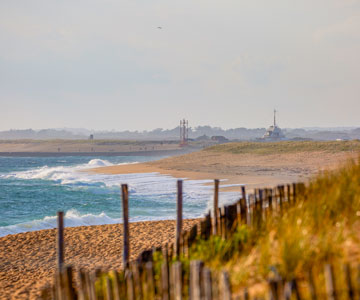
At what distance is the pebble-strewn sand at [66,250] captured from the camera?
39.5ft

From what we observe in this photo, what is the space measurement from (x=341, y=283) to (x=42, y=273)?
31.1 feet

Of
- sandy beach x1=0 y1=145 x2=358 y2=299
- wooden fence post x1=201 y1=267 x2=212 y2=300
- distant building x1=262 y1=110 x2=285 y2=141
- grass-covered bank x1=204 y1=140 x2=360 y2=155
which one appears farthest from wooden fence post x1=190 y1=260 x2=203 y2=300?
distant building x1=262 y1=110 x2=285 y2=141

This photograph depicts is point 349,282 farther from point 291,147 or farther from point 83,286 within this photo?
point 291,147

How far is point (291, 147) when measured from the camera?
62.7m

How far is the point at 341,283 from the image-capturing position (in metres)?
5.39

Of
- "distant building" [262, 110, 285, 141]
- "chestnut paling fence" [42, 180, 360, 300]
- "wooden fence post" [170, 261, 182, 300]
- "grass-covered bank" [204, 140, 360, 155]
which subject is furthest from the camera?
"distant building" [262, 110, 285, 141]

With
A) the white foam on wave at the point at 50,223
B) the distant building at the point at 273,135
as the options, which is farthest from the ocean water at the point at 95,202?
the distant building at the point at 273,135

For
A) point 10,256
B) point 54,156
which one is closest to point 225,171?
point 10,256

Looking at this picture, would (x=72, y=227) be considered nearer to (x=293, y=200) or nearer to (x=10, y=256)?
(x=10, y=256)

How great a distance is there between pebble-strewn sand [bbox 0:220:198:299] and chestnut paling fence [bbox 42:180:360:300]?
2239 mm

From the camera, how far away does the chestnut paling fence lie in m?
4.82

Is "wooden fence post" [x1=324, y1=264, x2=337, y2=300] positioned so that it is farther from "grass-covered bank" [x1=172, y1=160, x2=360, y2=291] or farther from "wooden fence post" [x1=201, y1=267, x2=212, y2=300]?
"wooden fence post" [x1=201, y1=267, x2=212, y2=300]

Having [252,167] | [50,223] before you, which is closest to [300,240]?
[50,223]

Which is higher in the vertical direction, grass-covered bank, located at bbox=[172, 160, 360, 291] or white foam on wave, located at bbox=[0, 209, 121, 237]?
grass-covered bank, located at bbox=[172, 160, 360, 291]
